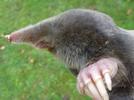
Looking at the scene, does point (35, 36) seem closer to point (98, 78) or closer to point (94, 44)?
point (94, 44)

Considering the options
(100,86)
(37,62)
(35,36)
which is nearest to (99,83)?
(100,86)

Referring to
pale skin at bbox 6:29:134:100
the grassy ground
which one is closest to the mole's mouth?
pale skin at bbox 6:29:134:100

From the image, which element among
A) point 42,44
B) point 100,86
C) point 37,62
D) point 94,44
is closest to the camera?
point 100,86

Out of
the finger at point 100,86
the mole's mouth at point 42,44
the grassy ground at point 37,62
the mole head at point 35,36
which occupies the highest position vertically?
the finger at point 100,86

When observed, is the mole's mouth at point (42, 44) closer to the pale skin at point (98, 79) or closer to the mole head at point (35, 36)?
the mole head at point (35, 36)

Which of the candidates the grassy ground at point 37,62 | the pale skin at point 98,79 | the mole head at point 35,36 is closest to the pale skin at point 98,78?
the pale skin at point 98,79

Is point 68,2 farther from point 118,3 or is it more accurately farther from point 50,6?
point 118,3
